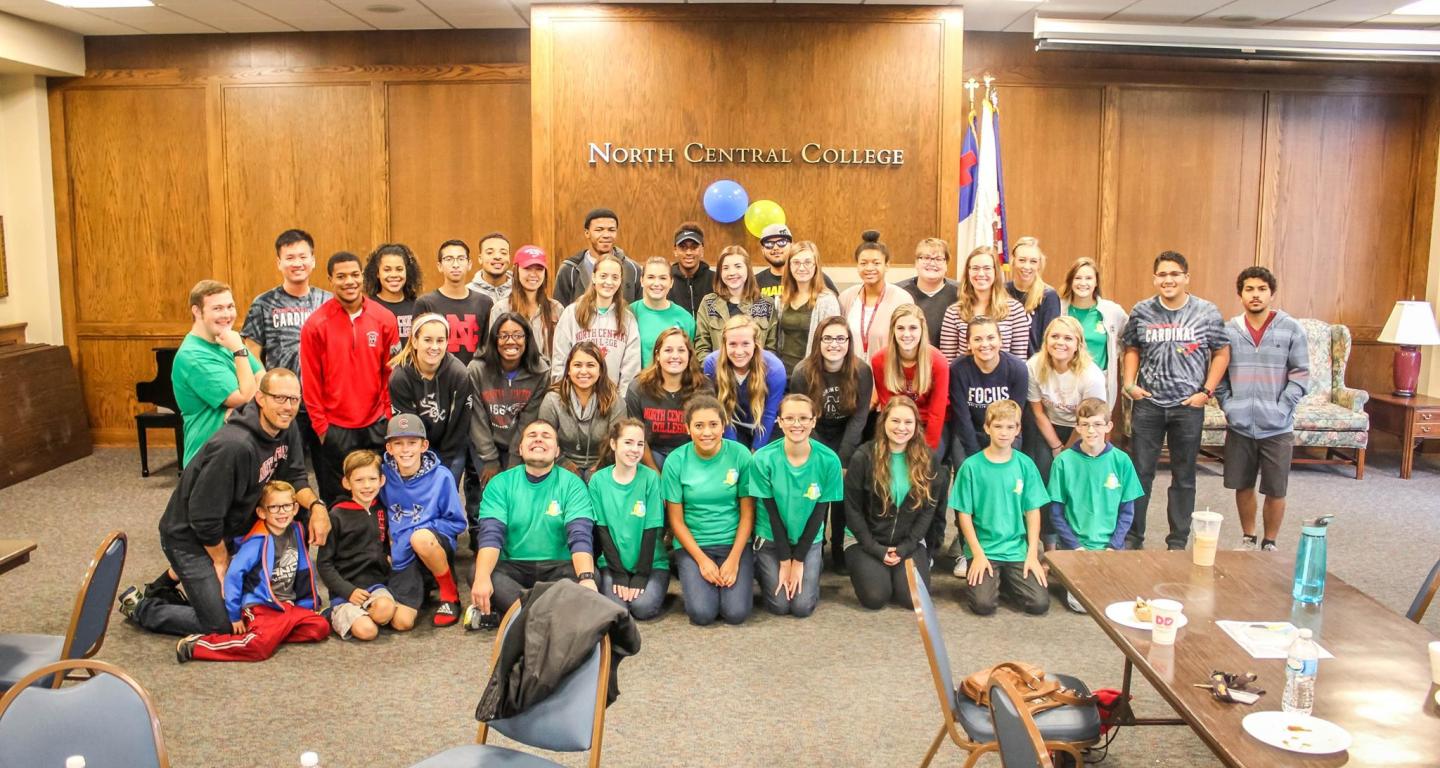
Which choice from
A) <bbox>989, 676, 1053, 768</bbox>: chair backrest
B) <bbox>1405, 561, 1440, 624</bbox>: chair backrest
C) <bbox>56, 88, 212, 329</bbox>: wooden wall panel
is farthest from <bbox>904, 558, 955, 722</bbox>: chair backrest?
<bbox>56, 88, 212, 329</bbox>: wooden wall panel

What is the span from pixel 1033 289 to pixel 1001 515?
145cm

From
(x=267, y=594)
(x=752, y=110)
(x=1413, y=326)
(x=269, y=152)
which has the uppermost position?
(x=752, y=110)

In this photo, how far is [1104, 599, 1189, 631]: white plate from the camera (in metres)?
3.07

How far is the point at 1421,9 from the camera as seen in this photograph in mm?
7473

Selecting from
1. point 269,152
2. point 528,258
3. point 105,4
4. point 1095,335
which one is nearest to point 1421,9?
point 1095,335

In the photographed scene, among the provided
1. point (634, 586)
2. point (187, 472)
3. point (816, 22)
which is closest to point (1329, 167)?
point (816, 22)

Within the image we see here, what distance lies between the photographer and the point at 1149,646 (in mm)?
2928

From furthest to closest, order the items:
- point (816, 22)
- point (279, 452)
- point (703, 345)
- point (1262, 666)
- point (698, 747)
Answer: point (816, 22)
point (703, 345)
point (279, 452)
point (698, 747)
point (1262, 666)

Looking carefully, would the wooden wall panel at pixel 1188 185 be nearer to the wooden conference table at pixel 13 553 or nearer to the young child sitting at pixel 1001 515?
the young child sitting at pixel 1001 515

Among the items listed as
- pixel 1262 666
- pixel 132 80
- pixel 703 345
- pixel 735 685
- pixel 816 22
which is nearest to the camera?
pixel 1262 666

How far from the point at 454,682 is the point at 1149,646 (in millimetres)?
2609

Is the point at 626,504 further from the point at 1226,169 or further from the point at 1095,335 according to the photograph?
the point at 1226,169

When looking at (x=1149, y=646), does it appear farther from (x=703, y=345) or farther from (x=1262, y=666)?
(x=703, y=345)

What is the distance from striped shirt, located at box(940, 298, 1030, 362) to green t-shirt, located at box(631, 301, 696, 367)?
4.33ft
